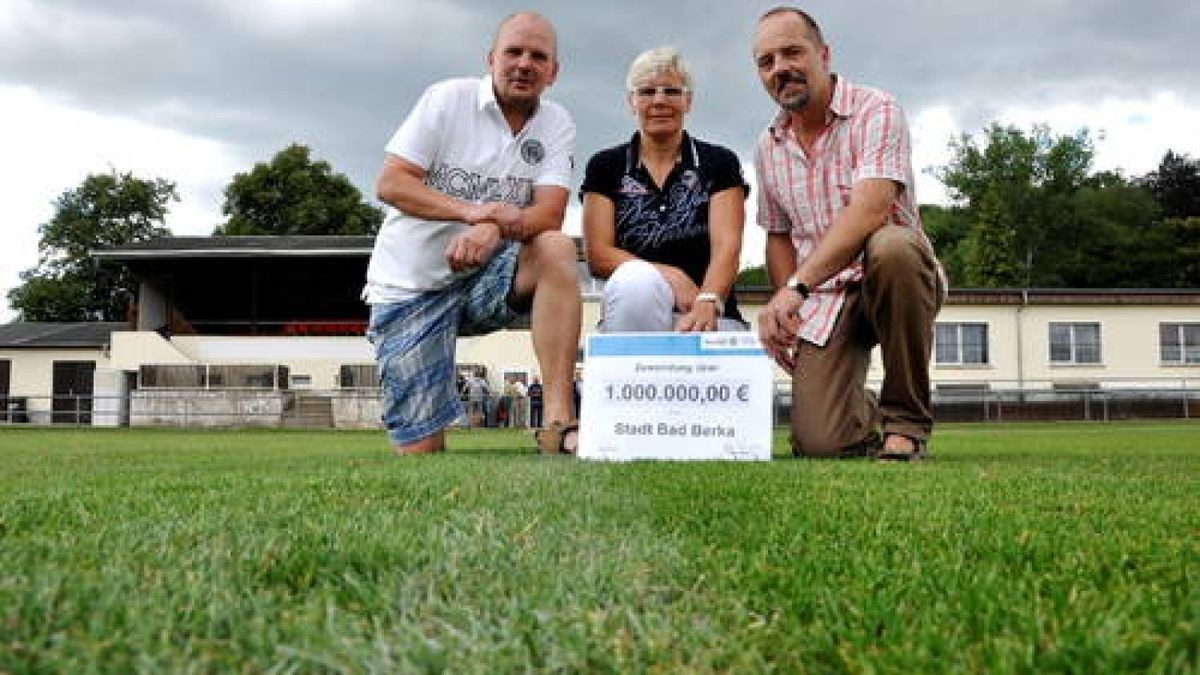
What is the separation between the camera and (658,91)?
443 centimetres

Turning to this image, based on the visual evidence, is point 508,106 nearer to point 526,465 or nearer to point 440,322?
point 440,322

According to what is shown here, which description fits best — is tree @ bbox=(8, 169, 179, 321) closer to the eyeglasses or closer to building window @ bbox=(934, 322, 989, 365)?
building window @ bbox=(934, 322, 989, 365)

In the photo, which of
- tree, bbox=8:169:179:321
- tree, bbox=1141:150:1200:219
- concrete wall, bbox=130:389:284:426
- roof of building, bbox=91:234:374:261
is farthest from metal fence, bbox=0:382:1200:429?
tree, bbox=1141:150:1200:219

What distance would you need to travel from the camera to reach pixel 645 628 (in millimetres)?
1043

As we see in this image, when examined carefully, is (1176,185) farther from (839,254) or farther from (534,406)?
(839,254)

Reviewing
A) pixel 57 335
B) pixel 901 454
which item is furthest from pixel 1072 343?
pixel 57 335

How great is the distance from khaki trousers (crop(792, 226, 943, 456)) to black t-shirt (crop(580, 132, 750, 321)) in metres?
0.57

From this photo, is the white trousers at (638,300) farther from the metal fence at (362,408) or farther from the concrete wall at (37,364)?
the concrete wall at (37,364)

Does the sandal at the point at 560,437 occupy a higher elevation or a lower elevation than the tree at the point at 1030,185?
lower

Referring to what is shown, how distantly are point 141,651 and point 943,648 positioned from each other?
69 centimetres

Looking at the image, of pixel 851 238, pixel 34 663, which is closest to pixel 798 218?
pixel 851 238

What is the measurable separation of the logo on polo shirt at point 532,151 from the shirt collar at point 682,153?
1.28ft

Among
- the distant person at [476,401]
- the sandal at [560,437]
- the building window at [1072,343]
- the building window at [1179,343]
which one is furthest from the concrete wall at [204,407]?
the building window at [1179,343]

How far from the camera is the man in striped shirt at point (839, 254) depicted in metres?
4.07
